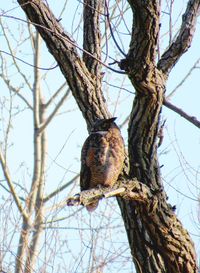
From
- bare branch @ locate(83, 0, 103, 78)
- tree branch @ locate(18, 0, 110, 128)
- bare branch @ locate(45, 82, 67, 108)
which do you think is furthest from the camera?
bare branch @ locate(45, 82, 67, 108)

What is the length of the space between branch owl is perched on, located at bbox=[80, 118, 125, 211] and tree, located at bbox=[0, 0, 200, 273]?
0.31 ft

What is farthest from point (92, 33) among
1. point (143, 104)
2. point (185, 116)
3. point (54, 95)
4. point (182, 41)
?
point (54, 95)

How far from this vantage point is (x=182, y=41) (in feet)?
13.5

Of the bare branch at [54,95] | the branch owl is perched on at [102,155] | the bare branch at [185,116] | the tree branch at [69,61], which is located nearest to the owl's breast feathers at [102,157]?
the branch owl is perched on at [102,155]

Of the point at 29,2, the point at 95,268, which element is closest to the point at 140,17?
the point at 29,2

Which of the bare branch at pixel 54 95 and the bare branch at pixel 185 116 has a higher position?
the bare branch at pixel 54 95

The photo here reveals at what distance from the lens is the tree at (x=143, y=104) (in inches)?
150

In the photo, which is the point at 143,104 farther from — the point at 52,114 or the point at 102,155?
the point at 52,114

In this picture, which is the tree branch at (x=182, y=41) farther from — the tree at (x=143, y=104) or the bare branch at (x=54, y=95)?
the bare branch at (x=54, y=95)

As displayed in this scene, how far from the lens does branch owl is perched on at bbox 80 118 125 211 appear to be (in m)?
4.29

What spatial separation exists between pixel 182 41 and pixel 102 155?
828 mm

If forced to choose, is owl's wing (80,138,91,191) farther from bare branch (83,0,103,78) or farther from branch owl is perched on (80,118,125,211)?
bare branch (83,0,103,78)

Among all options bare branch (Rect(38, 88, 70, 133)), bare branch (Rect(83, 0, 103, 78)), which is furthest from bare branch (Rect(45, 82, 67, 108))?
bare branch (Rect(83, 0, 103, 78))

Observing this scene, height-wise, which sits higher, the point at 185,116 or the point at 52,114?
the point at 52,114
